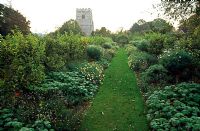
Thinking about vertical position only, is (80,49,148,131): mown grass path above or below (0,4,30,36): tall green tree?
below

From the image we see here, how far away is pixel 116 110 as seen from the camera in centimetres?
1059

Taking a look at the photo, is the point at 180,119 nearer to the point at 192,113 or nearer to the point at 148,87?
the point at 192,113

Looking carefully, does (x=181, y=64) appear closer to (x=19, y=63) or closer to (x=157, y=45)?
(x=19, y=63)

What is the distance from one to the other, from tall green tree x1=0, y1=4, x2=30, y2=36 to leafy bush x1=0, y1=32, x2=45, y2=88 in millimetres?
25556

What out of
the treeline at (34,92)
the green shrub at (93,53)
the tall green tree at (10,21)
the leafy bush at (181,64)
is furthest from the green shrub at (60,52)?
the tall green tree at (10,21)

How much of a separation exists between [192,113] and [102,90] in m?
5.75

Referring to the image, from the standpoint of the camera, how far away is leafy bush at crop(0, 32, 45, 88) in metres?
10.2

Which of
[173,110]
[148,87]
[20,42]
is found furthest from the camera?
[148,87]

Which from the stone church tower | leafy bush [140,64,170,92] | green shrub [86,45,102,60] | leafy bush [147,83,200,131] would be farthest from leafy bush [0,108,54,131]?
the stone church tower

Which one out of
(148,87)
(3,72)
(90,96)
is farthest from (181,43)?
(3,72)

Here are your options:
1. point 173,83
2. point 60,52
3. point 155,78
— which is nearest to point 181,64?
point 173,83

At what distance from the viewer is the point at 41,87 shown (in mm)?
10750

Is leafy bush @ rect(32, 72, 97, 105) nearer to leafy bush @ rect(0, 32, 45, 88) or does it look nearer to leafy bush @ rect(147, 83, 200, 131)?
leafy bush @ rect(0, 32, 45, 88)

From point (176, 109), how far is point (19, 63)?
548 centimetres
